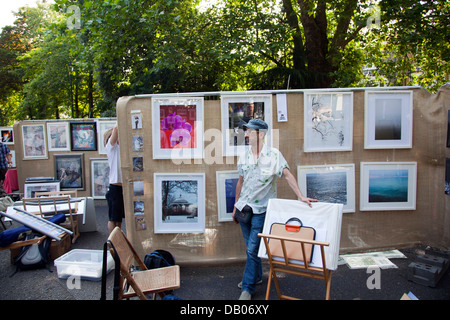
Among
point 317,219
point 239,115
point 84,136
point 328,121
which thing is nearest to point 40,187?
point 84,136

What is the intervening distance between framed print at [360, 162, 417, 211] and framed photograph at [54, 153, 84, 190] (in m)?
6.55

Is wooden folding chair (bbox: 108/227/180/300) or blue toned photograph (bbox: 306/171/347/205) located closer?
wooden folding chair (bbox: 108/227/180/300)

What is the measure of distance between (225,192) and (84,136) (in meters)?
5.38

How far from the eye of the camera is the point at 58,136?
788 cm

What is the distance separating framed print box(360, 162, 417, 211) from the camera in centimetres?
405

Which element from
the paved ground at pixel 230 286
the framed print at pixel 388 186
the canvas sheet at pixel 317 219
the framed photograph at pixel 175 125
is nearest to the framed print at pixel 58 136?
the paved ground at pixel 230 286

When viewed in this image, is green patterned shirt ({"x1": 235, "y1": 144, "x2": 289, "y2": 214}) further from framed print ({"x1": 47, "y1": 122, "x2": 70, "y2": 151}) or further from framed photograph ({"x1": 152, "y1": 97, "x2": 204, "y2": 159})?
framed print ({"x1": 47, "y1": 122, "x2": 70, "y2": 151})

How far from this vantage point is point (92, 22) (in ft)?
21.6

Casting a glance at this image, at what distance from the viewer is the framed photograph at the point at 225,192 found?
387 cm

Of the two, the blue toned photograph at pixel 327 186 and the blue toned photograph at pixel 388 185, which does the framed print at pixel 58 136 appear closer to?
the blue toned photograph at pixel 327 186

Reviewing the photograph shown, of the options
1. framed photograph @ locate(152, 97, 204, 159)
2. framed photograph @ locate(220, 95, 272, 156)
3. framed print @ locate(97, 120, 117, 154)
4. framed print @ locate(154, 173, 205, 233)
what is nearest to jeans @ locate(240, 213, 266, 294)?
framed print @ locate(154, 173, 205, 233)

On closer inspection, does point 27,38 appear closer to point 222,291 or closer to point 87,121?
point 87,121

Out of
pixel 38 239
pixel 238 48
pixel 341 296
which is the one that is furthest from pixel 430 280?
pixel 238 48

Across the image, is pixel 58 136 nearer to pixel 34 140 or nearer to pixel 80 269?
pixel 34 140
